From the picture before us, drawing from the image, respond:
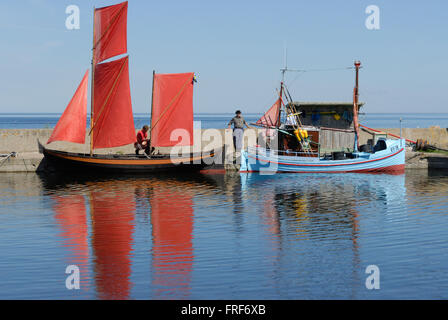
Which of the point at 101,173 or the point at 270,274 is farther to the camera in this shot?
the point at 101,173

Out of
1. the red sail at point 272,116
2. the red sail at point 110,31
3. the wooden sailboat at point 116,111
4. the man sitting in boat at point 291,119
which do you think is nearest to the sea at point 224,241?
the wooden sailboat at point 116,111

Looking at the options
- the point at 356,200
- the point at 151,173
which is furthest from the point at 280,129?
the point at 356,200

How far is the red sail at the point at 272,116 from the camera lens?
32.5 m

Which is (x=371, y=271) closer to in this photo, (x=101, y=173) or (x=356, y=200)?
(x=356, y=200)

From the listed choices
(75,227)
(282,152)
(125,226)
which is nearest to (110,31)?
(282,152)

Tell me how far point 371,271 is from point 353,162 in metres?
20.6

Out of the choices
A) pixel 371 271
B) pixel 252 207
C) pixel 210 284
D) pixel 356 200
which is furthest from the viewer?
pixel 356 200

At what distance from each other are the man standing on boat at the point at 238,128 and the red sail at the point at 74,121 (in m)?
8.76

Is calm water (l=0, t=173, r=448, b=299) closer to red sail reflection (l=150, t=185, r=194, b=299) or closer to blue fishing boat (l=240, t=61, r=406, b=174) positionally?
red sail reflection (l=150, t=185, r=194, b=299)

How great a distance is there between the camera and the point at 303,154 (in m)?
32.2

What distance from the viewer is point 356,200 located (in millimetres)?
22297

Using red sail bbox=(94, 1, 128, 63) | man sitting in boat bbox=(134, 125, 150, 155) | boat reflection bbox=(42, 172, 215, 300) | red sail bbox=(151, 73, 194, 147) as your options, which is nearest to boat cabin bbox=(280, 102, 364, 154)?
red sail bbox=(151, 73, 194, 147)

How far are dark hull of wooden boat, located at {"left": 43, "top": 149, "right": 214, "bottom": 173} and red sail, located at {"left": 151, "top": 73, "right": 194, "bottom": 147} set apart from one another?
4.37 feet

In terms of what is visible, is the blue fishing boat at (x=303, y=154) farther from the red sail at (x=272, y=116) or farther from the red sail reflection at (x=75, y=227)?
the red sail reflection at (x=75, y=227)
